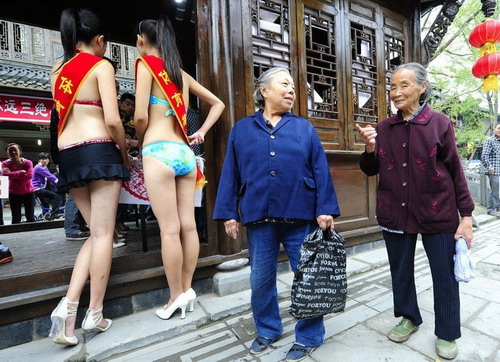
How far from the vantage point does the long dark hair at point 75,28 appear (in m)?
2.18

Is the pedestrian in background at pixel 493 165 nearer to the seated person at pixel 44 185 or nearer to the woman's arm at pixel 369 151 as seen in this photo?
the woman's arm at pixel 369 151

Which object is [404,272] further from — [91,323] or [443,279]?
[91,323]

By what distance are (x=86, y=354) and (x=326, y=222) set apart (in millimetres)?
1986

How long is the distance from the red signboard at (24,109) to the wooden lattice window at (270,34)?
9.38 m

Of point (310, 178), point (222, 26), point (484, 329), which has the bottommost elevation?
point (484, 329)

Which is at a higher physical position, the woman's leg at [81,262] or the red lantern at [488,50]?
the red lantern at [488,50]

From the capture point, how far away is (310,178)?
202 centimetres

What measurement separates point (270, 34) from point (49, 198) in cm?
867

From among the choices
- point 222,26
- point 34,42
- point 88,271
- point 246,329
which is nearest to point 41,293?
point 88,271

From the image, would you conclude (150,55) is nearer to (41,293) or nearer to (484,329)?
(41,293)

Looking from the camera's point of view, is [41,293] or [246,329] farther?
[246,329]

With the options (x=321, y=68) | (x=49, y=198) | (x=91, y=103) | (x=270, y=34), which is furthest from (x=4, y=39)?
(x=321, y=68)

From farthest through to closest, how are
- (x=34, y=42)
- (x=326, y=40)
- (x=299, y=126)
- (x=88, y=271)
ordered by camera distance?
(x=34, y=42)
(x=326, y=40)
(x=88, y=271)
(x=299, y=126)

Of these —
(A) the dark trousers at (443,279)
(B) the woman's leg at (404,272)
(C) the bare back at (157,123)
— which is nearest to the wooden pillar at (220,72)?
(C) the bare back at (157,123)
